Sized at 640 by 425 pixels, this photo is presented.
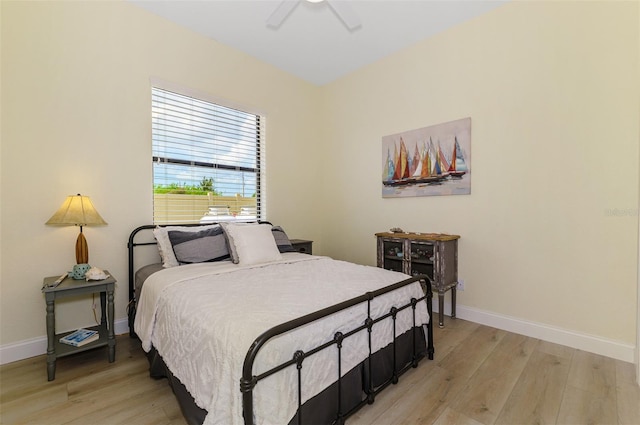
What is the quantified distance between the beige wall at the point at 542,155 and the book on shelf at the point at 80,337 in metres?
3.04

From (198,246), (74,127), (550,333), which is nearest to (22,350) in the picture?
(198,246)

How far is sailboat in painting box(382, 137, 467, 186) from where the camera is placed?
2998 millimetres

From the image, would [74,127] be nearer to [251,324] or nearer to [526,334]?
[251,324]

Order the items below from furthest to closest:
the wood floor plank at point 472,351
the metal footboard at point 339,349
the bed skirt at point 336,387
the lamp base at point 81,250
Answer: the lamp base at point 81,250 < the wood floor plank at point 472,351 < the bed skirt at point 336,387 < the metal footboard at point 339,349

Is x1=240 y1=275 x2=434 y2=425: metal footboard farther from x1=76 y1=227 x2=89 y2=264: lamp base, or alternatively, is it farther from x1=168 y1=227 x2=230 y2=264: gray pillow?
x1=76 y1=227 x2=89 y2=264: lamp base

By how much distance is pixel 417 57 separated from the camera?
130 inches

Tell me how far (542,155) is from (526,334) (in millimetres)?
1576

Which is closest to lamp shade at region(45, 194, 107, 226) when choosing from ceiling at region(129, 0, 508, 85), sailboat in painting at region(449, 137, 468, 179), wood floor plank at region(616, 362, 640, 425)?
ceiling at region(129, 0, 508, 85)

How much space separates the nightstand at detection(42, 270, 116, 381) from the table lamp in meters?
0.23

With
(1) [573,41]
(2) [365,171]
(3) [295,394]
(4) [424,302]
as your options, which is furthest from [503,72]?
(3) [295,394]

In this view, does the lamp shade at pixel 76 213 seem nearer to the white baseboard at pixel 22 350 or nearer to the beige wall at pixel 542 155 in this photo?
the white baseboard at pixel 22 350

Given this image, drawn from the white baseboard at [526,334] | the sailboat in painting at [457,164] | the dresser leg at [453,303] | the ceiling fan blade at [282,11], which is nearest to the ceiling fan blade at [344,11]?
the ceiling fan blade at [282,11]

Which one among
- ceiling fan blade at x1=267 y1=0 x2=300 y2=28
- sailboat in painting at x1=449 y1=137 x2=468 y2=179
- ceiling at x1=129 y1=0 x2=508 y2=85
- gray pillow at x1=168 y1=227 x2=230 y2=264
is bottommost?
gray pillow at x1=168 y1=227 x2=230 y2=264

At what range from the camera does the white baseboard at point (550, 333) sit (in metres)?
2.17
